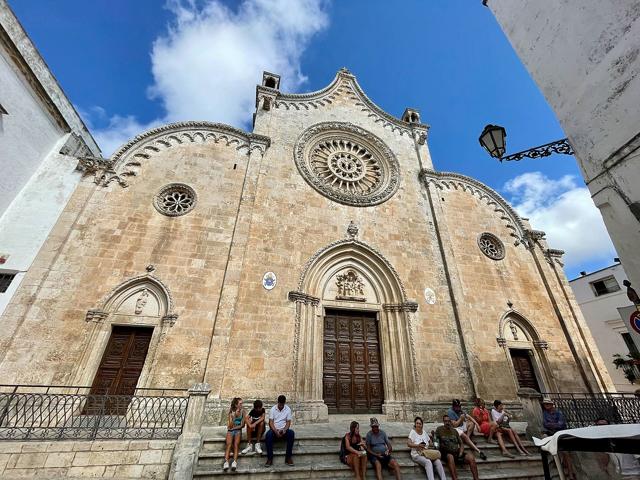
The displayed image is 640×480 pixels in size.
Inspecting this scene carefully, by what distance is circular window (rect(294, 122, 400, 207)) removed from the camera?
39.7 ft

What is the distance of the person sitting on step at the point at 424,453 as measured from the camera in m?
5.51

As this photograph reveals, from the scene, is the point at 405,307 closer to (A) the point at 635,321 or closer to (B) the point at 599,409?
(A) the point at 635,321

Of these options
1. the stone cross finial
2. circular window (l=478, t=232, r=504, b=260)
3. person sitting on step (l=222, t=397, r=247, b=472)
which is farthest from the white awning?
circular window (l=478, t=232, r=504, b=260)

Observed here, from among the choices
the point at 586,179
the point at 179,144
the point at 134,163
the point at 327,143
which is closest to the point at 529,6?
the point at 586,179

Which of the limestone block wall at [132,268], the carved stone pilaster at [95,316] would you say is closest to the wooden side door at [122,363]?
the limestone block wall at [132,268]

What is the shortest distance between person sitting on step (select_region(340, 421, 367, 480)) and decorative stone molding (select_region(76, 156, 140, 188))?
10.0 metres

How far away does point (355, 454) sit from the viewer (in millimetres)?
5359

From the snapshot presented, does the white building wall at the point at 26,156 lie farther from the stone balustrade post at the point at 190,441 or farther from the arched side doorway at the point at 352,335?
the arched side doorway at the point at 352,335

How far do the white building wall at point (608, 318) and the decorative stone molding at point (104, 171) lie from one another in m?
27.7

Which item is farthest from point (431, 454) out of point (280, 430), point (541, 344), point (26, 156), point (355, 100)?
point (355, 100)

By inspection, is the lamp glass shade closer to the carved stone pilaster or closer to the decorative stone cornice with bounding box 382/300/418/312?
the decorative stone cornice with bounding box 382/300/418/312

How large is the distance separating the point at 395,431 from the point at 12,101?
14049mm

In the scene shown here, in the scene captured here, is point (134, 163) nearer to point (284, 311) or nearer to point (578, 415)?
point (284, 311)

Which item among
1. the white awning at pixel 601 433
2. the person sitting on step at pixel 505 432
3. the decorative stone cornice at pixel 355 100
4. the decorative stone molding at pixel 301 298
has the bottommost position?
the person sitting on step at pixel 505 432
